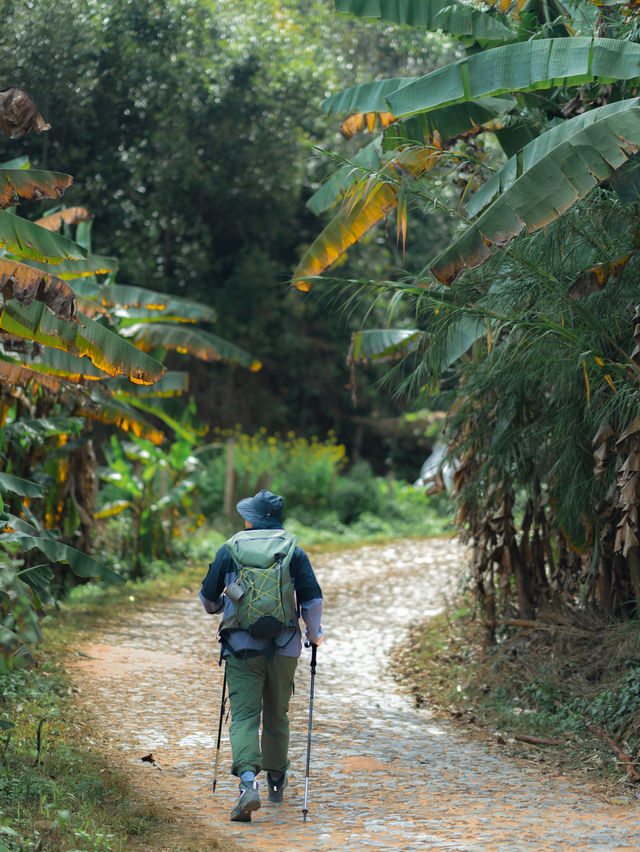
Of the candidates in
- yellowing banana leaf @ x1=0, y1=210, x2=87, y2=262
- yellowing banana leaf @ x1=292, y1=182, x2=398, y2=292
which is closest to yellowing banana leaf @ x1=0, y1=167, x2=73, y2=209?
yellowing banana leaf @ x1=0, y1=210, x2=87, y2=262

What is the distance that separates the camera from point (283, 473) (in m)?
A: 20.1

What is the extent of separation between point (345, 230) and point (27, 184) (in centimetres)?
306

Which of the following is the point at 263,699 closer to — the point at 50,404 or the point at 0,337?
the point at 0,337

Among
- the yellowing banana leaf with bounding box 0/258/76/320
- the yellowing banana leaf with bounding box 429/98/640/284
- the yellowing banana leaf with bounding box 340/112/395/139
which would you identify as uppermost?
the yellowing banana leaf with bounding box 340/112/395/139

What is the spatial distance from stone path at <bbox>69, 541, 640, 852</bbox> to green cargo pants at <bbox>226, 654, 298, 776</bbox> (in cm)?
32

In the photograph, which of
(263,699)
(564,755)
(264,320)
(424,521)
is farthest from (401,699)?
(264,320)

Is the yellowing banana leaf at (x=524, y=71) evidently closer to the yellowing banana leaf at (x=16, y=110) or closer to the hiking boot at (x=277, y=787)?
the yellowing banana leaf at (x=16, y=110)

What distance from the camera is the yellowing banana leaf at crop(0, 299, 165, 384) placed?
7.15m

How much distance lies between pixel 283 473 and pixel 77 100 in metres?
8.37

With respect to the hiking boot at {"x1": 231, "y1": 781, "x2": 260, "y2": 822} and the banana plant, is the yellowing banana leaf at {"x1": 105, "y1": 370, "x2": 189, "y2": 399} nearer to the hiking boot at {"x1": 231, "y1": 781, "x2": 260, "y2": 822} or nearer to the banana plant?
the banana plant

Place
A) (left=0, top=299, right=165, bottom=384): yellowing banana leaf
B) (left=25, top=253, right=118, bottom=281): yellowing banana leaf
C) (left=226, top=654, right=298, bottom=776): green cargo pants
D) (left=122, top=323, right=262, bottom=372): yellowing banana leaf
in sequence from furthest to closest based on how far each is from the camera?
(left=122, top=323, right=262, bottom=372): yellowing banana leaf < (left=25, top=253, right=118, bottom=281): yellowing banana leaf < (left=0, top=299, right=165, bottom=384): yellowing banana leaf < (left=226, top=654, right=298, bottom=776): green cargo pants

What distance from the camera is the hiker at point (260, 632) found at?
5.45 metres

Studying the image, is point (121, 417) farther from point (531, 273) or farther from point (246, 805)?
point (246, 805)

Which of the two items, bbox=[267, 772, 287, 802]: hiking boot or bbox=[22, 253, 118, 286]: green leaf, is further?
bbox=[22, 253, 118, 286]: green leaf
